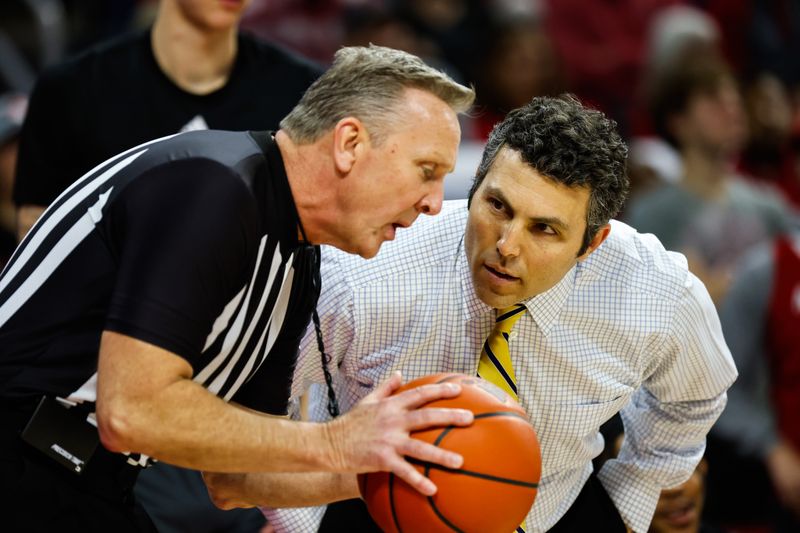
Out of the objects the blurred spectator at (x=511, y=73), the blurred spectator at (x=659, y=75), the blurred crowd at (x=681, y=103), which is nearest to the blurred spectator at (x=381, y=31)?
the blurred crowd at (x=681, y=103)

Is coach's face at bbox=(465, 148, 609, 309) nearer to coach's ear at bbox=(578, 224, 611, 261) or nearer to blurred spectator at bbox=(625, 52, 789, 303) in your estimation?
coach's ear at bbox=(578, 224, 611, 261)

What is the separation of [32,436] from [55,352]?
215mm

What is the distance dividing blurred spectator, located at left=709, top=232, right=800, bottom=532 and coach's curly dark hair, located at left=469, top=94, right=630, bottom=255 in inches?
104

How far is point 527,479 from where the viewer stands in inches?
113

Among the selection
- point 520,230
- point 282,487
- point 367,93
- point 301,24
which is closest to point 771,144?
point 301,24

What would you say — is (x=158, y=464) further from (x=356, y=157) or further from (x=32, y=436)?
(x=356, y=157)

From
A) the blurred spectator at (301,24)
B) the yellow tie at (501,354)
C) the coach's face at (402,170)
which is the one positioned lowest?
the blurred spectator at (301,24)

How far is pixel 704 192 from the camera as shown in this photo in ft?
21.2

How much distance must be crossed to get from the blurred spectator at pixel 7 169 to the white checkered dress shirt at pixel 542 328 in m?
2.82

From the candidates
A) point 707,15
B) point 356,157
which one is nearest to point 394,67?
point 356,157

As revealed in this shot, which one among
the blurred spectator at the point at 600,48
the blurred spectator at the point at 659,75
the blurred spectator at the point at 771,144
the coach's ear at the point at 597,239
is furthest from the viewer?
the blurred spectator at the point at 600,48

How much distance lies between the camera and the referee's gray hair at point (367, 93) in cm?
275

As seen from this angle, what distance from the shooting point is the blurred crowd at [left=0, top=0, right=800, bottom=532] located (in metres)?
5.76

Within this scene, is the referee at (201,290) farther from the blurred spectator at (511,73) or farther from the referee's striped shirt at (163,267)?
the blurred spectator at (511,73)
